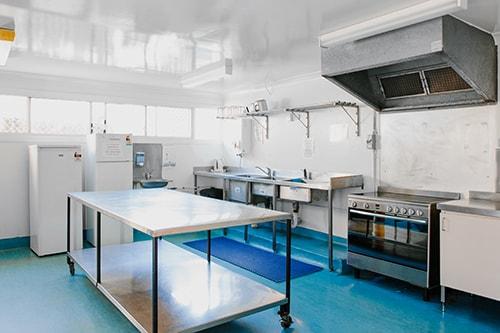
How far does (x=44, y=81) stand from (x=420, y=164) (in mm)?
5207

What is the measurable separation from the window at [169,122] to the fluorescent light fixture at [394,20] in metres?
3.89

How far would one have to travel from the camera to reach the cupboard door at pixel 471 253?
3.09 metres

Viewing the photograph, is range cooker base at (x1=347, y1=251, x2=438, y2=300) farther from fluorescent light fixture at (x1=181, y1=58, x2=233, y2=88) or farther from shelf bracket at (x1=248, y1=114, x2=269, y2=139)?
shelf bracket at (x1=248, y1=114, x2=269, y2=139)

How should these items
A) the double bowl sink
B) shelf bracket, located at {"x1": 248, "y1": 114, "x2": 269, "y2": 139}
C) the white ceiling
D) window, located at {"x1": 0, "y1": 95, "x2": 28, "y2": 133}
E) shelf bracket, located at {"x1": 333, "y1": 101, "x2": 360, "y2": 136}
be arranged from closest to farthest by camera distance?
the white ceiling → shelf bracket, located at {"x1": 333, "y1": 101, "x2": 360, "y2": 136} → the double bowl sink → window, located at {"x1": 0, "y1": 95, "x2": 28, "y2": 133} → shelf bracket, located at {"x1": 248, "y1": 114, "x2": 269, "y2": 139}

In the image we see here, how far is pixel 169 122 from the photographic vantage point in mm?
7000

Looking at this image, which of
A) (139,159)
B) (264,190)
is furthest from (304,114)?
(139,159)

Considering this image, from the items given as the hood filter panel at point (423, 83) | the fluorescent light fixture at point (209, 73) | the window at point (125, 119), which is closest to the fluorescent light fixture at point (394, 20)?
the hood filter panel at point (423, 83)

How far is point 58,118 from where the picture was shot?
5855 millimetres

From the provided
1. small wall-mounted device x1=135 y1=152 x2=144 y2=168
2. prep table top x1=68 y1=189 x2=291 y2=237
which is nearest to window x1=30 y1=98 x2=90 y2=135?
small wall-mounted device x1=135 y1=152 x2=144 y2=168

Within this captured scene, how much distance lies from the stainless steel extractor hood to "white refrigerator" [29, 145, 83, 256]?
350 cm

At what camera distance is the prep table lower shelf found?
8.91ft

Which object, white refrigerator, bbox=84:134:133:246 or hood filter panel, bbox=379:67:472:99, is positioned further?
white refrigerator, bbox=84:134:133:246

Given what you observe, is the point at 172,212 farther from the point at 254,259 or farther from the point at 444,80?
the point at 444,80

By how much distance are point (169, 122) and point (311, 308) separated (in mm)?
4583
